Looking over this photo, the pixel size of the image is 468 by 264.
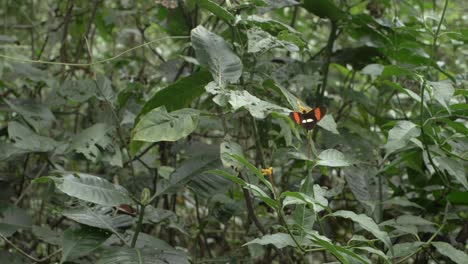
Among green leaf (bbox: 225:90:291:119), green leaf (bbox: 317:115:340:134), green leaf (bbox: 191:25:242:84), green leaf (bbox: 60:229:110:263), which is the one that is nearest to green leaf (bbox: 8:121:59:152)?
green leaf (bbox: 60:229:110:263)

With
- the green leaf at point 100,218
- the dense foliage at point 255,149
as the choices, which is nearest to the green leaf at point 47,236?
the dense foliage at point 255,149

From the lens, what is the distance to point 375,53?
194 centimetres

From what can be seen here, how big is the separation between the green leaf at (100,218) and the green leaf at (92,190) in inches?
2.8

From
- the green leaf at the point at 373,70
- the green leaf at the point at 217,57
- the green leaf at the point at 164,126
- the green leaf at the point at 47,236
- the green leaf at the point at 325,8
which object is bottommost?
the green leaf at the point at 47,236

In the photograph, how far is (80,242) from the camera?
4.07 ft

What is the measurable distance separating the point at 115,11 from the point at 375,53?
100 cm

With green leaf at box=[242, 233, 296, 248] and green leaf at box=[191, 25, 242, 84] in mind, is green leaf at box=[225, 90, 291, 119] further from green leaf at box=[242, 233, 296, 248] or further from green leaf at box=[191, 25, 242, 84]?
green leaf at box=[242, 233, 296, 248]

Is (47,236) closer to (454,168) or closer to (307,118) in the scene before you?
(307,118)

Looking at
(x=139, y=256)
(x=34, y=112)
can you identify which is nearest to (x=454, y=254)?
(x=139, y=256)

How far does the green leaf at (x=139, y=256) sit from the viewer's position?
3.89 feet

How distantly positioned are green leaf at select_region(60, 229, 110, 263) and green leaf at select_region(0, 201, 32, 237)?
307mm

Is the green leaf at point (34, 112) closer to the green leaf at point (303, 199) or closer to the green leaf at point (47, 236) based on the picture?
the green leaf at point (47, 236)

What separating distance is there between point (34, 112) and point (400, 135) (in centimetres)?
109

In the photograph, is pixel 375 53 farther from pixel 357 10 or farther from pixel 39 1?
pixel 39 1
